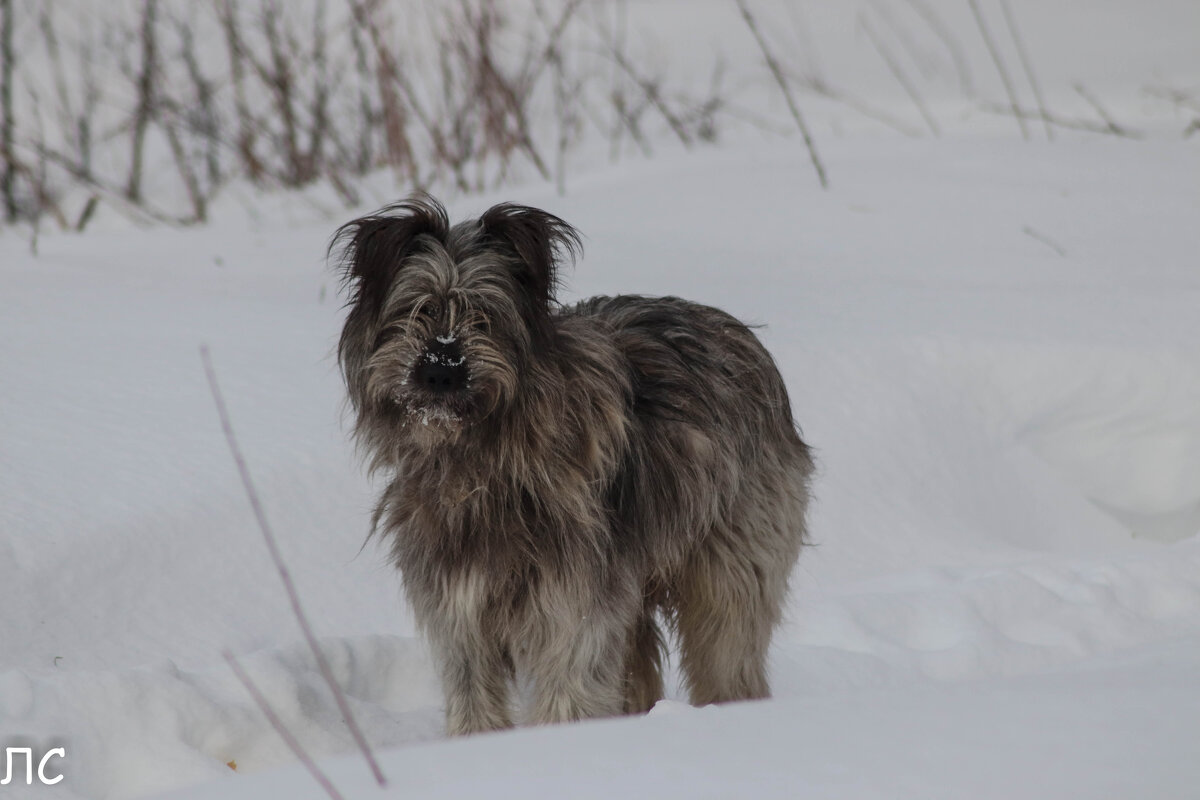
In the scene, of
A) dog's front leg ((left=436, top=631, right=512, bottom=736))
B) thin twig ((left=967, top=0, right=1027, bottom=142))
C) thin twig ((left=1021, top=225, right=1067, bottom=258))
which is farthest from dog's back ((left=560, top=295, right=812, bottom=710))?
thin twig ((left=967, top=0, right=1027, bottom=142))

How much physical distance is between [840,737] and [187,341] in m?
4.01

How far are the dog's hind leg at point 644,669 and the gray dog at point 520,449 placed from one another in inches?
12.7

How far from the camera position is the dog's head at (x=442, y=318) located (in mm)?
2959

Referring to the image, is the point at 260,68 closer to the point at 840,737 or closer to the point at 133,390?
the point at 133,390

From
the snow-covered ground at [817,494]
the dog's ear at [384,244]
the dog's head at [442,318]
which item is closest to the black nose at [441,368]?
the dog's head at [442,318]

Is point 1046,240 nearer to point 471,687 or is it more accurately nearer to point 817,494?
point 817,494

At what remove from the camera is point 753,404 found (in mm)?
3818

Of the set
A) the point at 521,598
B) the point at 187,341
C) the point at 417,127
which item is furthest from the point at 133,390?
the point at 417,127

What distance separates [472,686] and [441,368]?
88 cm

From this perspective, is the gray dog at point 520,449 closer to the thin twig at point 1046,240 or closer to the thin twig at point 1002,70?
the thin twig at point 1046,240

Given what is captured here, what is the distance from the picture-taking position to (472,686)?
335cm

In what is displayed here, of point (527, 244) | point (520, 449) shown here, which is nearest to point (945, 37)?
point (527, 244)

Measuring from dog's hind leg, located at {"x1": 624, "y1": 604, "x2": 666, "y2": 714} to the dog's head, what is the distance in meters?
1.14

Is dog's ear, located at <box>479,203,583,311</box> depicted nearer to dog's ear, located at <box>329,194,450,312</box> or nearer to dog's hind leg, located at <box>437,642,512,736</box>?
dog's ear, located at <box>329,194,450,312</box>
